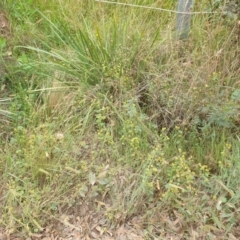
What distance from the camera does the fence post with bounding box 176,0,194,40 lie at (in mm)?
3098

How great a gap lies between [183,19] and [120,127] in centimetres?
90

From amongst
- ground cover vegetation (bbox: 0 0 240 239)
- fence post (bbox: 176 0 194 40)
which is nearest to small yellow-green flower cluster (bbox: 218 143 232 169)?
ground cover vegetation (bbox: 0 0 240 239)

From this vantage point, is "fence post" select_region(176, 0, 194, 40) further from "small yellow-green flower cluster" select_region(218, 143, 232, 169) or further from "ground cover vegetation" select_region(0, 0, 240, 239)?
"small yellow-green flower cluster" select_region(218, 143, 232, 169)

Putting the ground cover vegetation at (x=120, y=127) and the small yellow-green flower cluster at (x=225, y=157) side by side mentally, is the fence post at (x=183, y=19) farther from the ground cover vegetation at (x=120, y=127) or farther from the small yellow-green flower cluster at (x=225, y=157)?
the small yellow-green flower cluster at (x=225, y=157)

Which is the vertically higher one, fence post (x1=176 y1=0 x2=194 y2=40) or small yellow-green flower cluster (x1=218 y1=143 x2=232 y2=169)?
fence post (x1=176 y1=0 x2=194 y2=40)

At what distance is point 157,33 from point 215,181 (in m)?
1.13

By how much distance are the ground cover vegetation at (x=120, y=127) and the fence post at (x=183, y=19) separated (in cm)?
7

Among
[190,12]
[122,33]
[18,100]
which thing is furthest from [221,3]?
[18,100]

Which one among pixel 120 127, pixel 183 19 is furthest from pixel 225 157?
pixel 183 19

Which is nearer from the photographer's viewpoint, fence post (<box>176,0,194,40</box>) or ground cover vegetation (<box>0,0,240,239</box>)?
ground cover vegetation (<box>0,0,240,239</box>)

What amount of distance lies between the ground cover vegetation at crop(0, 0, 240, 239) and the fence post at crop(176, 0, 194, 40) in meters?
0.07

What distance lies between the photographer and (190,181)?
97.6 inches

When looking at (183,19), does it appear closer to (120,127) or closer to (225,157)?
(120,127)

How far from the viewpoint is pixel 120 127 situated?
9.39 feet
